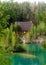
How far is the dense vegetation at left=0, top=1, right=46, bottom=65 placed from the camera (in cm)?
403

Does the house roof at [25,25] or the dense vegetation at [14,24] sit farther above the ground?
the dense vegetation at [14,24]

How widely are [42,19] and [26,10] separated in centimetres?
3400

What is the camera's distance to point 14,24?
29.9 meters

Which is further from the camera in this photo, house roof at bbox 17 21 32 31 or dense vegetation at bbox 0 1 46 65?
house roof at bbox 17 21 32 31

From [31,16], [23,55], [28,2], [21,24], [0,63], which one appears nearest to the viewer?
[0,63]

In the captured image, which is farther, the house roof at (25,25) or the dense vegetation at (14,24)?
the house roof at (25,25)

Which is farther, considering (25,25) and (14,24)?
(25,25)

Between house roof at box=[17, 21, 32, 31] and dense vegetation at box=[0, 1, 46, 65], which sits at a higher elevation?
dense vegetation at box=[0, 1, 46, 65]

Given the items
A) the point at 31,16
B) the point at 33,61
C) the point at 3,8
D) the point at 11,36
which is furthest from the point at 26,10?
the point at 3,8

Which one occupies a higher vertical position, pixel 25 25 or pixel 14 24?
pixel 14 24

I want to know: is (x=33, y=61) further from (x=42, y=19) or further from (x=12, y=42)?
(x=42, y=19)

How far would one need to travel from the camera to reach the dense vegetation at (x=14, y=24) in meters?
4.03

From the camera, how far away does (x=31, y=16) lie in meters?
34.7

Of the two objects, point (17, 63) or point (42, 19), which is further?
point (17, 63)
